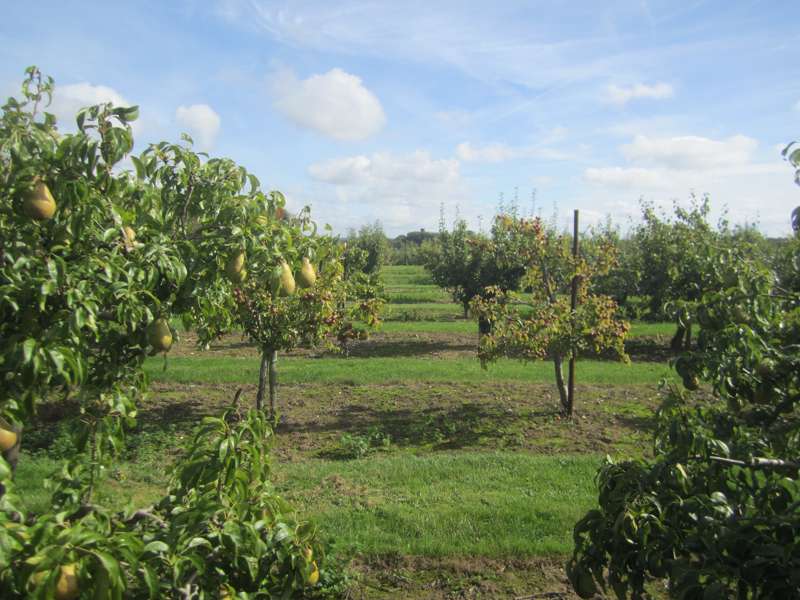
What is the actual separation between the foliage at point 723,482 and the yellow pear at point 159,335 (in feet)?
6.60

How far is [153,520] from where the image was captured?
258 cm

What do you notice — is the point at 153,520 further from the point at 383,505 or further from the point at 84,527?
the point at 383,505

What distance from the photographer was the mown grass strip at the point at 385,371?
1327cm

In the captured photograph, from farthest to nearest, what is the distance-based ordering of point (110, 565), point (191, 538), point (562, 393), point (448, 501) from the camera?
point (562, 393), point (448, 501), point (191, 538), point (110, 565)

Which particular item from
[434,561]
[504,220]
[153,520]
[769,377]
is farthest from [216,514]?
[504,220]

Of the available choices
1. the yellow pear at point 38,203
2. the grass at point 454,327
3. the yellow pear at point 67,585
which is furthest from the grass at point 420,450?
the grass at point 454,327

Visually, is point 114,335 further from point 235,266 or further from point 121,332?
point 235,266

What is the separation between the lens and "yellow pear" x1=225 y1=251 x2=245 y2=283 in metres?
2.72

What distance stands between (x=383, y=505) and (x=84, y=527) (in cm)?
467

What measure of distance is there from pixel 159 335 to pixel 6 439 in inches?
26.4

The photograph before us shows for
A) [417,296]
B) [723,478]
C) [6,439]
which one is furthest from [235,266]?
[417,296]

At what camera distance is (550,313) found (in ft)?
32.0

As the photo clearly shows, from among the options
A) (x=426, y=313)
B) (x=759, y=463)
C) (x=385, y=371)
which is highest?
(x=426, y=313)

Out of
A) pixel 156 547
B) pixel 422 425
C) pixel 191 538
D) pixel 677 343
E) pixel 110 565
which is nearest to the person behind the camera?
pixel 110 565
